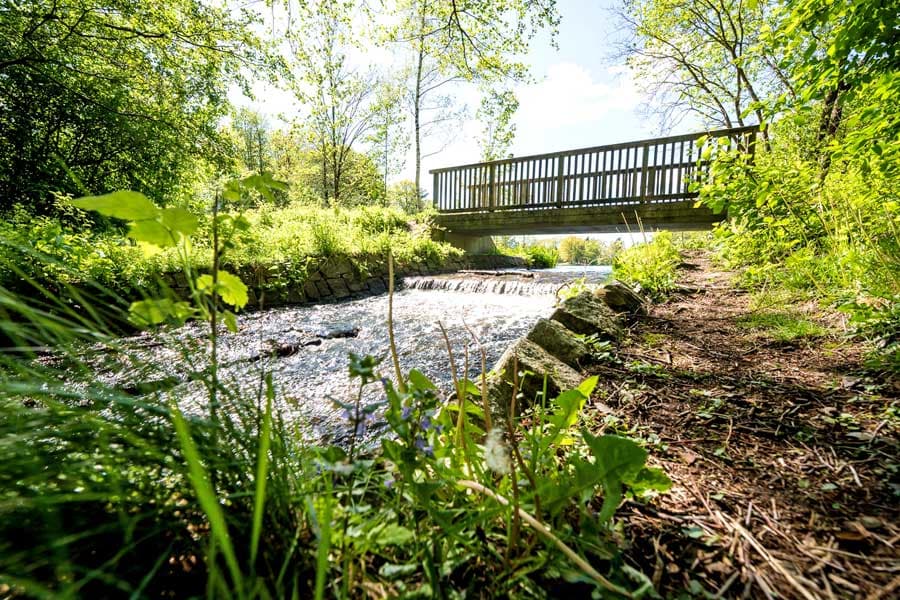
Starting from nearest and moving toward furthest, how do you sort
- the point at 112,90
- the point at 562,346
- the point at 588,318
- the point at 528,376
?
the point at 528,376, the point at 562,346, the point at 588,318, the point at 112,90

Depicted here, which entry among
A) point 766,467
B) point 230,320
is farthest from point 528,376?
point 230,320

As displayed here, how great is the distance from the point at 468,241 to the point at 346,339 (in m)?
7.58

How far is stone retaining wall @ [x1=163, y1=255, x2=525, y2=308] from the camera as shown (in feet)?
17.9

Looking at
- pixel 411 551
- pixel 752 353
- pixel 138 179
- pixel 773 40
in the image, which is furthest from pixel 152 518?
pixel 138 179

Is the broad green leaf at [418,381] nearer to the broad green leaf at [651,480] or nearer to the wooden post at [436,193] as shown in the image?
the broad green leaf at [651,480]

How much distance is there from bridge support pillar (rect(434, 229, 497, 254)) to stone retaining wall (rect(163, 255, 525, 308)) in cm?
229

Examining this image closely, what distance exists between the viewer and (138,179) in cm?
657

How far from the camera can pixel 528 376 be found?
63.4 inches

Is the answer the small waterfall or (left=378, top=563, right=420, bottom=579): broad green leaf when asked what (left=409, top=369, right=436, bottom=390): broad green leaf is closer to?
(left=378, top=563, right=420, bottom=579): broad green leaf

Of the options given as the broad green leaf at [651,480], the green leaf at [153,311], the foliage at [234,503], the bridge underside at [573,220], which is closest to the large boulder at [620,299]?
the broad green leaf at [651,480]

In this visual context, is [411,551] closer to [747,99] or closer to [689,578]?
[689,578]

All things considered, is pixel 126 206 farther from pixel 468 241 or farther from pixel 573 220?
pixel 468 241

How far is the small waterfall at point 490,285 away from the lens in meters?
6.15

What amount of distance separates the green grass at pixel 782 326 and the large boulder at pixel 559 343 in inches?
45.8
